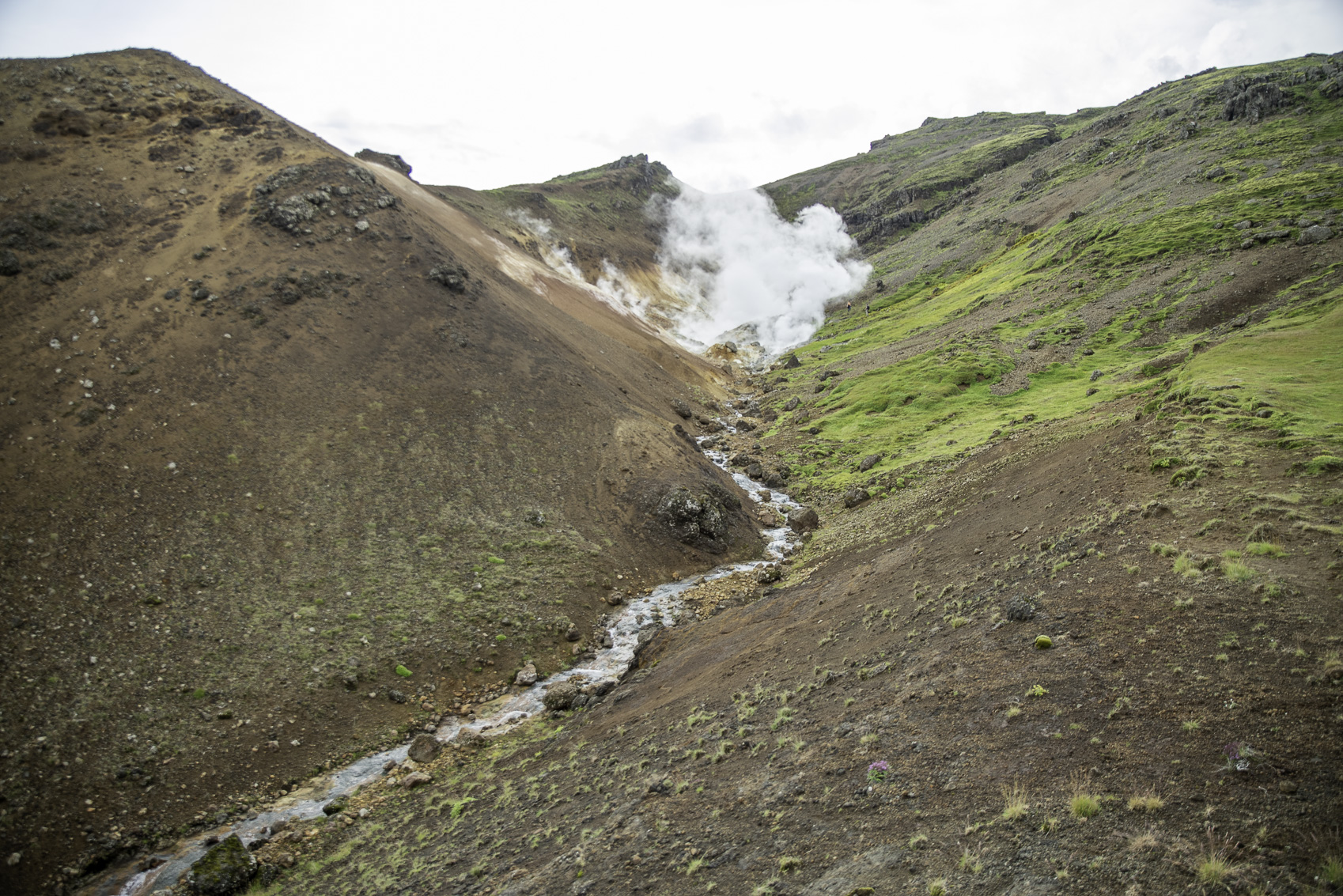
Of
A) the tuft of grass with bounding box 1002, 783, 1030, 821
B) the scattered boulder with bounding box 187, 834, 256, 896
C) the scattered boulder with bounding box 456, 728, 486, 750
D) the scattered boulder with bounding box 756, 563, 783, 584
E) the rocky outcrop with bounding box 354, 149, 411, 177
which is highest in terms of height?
the rocky outcrop with bounding box 354, 149, 411, 177

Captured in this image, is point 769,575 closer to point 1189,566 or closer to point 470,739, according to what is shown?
point 470,739

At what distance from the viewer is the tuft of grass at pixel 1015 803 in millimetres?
10805

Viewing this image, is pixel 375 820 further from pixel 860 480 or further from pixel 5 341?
pixel 860 480

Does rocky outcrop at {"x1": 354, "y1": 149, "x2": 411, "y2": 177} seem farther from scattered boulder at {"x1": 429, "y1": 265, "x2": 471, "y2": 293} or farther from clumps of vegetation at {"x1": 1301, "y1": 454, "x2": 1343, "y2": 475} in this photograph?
clumps of vegetation at {"x1": 1301, "y1": 454, "x2": 1343, "y2": 475}

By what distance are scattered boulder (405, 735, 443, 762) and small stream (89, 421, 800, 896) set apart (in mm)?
551

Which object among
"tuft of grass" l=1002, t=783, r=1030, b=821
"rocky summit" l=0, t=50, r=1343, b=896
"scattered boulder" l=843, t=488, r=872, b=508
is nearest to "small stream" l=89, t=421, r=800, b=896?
"rocky summit" l=0, t=50, r=1343, b=896

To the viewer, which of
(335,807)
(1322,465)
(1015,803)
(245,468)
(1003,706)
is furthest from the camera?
(245,468)

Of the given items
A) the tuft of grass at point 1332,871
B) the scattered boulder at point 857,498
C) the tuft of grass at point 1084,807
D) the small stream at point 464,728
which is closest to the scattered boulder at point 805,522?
the small stream at point 464,728

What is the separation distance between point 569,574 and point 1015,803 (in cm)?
2584

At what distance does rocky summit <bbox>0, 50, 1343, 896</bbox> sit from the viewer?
39.5 ft

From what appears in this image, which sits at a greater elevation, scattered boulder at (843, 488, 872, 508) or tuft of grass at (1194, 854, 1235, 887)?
tuft of grass at (1194, 854, 1235, 887)

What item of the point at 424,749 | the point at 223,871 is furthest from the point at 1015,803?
the point at 223,871

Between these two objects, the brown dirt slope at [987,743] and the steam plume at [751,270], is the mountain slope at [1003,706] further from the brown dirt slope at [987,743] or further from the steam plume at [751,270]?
the steam plume at [751,270]

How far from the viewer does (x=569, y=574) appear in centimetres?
3391
